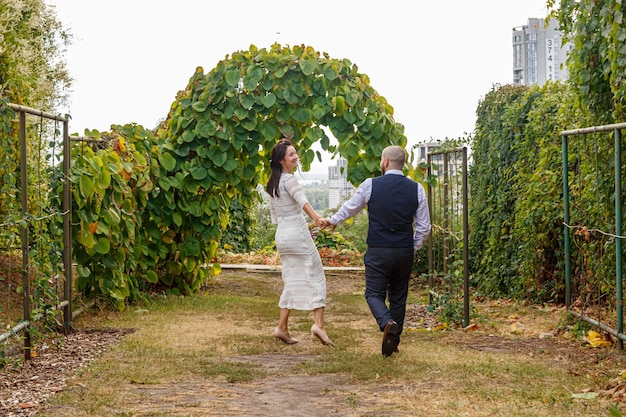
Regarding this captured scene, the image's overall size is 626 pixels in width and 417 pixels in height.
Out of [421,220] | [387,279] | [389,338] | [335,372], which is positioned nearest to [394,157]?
[421,220]

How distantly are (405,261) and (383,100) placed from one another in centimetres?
351

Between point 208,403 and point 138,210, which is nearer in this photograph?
point 208,403

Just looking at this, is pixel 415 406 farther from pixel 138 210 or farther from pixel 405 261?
pixel 138 210

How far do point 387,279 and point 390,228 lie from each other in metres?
0.41

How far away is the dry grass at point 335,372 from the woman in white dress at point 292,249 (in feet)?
1.11

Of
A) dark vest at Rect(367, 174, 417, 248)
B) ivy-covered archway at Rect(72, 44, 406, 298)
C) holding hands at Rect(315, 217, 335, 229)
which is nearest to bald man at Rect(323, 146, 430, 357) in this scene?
dark vest at Rect(367, 174, 417, 248)

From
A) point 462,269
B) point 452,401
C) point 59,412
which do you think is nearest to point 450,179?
point 462,269

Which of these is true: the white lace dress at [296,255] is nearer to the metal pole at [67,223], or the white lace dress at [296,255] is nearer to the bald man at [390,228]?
the bald man at [390,228]

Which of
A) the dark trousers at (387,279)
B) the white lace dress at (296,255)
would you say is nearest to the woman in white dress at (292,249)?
the white lace dress at (296,255)

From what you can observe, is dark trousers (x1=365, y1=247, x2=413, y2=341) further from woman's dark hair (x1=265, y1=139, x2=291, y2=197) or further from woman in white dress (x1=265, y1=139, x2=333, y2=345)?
woman's dark hair (x1=265, y1=139, x2=291, y2=197)

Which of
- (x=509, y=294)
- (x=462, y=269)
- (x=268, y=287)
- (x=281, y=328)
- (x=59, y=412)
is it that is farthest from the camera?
(x=268, y=287)

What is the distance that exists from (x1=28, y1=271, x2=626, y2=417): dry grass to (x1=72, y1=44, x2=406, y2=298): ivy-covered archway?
1540 millimetres

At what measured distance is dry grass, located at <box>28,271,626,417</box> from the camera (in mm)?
4930

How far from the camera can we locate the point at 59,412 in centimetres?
486
